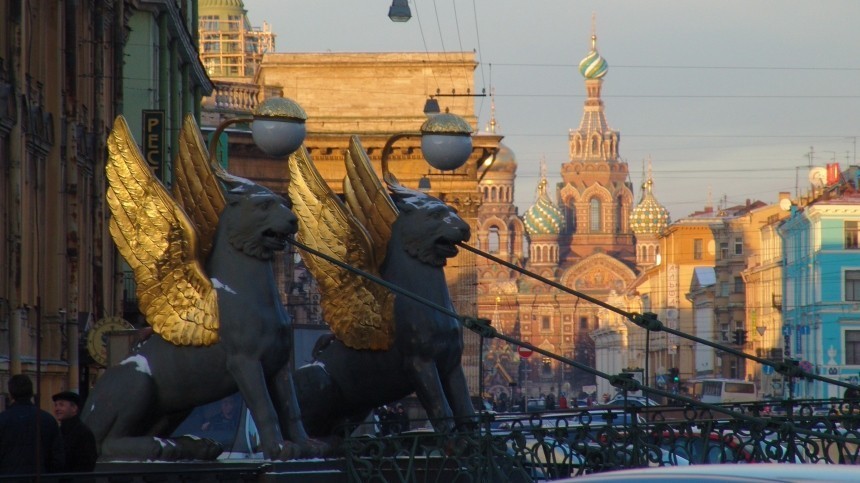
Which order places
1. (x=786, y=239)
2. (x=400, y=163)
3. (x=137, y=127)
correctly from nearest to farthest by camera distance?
(x=137, y=127), (x=400, y=163), (x=786, y=239)

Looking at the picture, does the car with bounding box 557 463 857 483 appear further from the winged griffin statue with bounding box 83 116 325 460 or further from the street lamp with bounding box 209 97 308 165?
the street lamp with bounding box 209 97 308 165

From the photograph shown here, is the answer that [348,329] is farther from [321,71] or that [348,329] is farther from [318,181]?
[321,71]

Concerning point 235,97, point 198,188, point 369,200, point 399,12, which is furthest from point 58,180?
point 235,97

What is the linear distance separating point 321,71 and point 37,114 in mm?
39844

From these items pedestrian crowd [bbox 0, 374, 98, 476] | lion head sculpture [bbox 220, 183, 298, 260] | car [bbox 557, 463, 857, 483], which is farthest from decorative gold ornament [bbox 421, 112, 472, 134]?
car [bbox 557, 463, 857, 483]

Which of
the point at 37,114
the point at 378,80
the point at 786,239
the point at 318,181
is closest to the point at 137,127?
the point at 37,114

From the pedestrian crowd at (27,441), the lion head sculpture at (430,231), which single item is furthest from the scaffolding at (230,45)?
the pedestrian crowd at (27,441)

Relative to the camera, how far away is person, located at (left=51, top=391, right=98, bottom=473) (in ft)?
39.9

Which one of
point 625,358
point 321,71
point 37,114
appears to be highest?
point 321,71

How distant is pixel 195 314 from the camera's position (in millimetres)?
13156

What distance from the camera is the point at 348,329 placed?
14289mm

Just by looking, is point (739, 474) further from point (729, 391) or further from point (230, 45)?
point (230, 45)

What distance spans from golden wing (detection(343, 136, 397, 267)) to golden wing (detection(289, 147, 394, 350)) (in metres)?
0.20

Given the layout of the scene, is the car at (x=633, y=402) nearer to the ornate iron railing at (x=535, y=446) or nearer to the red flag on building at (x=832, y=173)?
the ornate iron railing at (x=535, y=446)
